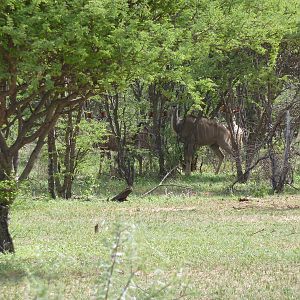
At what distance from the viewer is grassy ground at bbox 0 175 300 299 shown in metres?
5.53

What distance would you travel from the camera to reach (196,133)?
1201 inches

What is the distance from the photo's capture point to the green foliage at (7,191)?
12.0 m

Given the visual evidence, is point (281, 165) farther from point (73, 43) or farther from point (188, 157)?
point (73, 43)

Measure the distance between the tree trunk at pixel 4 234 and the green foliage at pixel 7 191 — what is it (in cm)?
10

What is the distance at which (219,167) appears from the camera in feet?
104

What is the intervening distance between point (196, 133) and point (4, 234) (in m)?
18.4

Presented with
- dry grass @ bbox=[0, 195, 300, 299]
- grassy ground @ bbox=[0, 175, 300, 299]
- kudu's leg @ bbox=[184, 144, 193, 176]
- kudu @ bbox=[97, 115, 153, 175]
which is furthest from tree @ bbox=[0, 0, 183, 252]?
kudu's leg @ bbox=[184, 144, 193, 176]

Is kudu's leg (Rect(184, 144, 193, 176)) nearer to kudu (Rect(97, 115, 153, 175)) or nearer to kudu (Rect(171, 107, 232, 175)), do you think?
kudu (Rect(171, 107, 232, 175))

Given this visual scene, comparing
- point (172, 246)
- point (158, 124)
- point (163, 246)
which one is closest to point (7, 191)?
point (163, 246)

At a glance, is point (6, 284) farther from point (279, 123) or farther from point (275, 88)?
point (275, 88)

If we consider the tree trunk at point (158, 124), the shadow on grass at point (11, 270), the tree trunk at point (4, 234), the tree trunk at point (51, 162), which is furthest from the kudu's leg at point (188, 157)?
the shadow on grass at point (11, 270)

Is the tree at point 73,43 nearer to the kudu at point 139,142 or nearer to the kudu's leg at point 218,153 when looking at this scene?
the kudu at point 139,142

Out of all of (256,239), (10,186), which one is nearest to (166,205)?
(256,239)

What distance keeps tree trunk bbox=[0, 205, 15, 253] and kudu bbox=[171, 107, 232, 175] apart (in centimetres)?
1786
